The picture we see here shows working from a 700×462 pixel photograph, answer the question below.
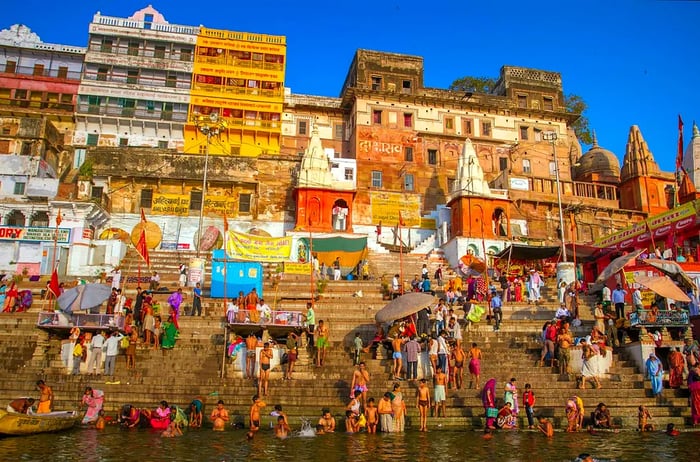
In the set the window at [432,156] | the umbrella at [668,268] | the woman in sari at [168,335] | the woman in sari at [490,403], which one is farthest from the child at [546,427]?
the window at [432,156]

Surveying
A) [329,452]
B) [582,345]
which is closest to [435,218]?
[582,345]

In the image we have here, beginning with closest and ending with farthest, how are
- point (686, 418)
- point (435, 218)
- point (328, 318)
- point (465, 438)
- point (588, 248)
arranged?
point (465, 438)
point (686, 418)
point (328, 318)
point (588, 248)
point (435, 218)

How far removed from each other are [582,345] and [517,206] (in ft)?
73.5

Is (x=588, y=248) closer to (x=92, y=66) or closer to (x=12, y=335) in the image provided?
(x=12, y=335)

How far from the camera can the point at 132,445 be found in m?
10.7

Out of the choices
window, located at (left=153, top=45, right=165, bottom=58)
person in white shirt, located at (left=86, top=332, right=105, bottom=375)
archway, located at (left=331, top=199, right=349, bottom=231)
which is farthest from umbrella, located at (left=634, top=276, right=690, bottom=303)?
window, located at (left=153, top=45, right=165, bottom=58)

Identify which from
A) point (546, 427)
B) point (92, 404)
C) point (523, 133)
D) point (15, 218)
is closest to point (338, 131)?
point (523, 133)

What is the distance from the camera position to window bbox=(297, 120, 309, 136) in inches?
1674

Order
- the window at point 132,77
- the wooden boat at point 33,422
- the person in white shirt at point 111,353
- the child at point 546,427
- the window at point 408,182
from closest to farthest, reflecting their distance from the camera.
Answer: the wooden boat at point 33,422 → the child at point 546,427 → the person in white shirt at point 111,353 → the window at point 408,182 → the window at point 132,77

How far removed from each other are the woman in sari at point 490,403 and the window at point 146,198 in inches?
993

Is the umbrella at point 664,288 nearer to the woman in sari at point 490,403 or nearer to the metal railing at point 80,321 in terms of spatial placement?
the woman in sari at point 490,403

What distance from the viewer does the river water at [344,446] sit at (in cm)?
973

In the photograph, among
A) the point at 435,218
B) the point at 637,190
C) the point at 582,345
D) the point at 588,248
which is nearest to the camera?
the point at 582,345

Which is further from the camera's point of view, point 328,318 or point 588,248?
point 588,248
